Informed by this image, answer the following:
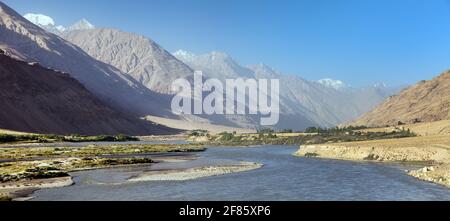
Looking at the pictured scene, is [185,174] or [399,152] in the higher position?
[399,152]

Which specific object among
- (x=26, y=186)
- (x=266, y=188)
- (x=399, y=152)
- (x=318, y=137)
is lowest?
(x=26, y=186)

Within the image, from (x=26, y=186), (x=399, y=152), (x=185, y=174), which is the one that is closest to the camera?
(x=26, y=186)

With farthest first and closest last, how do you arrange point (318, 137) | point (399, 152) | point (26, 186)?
1. point (318, 137)
2. point (399, 152)
3. point (26, 186)

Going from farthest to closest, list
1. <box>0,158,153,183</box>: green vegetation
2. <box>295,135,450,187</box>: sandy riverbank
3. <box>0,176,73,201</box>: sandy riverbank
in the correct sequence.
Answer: <box>295,135,450,187</box>: sandy riverbank
<box>0,158,153,183</box>: green vegetation
<box>0,176,73,201</box>: sandy riverbank

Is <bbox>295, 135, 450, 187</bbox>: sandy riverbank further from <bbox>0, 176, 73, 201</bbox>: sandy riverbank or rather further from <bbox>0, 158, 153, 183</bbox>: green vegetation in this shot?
<bbox>0, 176, 73, 201</bbox>: sandy riverbank

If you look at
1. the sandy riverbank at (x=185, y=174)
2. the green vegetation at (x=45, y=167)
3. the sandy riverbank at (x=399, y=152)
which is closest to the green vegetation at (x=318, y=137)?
the sandy riverbank at (x=399, y=152)

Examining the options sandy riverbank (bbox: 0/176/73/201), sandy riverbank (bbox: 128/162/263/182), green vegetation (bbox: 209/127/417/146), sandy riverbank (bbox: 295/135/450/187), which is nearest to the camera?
sandy riverbank (bbox: 0/176/73/201)

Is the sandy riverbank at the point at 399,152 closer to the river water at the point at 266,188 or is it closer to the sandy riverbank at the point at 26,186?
the river water at the point at 266,188

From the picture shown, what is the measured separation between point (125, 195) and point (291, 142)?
449 ft

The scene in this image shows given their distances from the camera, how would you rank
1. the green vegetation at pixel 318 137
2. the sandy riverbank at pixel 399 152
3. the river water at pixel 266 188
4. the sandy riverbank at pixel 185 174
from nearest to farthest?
1. the river water at pixel 266 188
2. the sandy riverbank at pixel 185 174
3. the sandy riverbank at pixel 399 152
4. the green vegetation at pixel 318 137

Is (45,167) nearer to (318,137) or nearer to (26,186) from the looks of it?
(26,186)

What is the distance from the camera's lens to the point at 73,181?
2146 inches

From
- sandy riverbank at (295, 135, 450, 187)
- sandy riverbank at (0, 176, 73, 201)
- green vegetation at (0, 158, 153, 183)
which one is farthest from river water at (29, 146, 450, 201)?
sandy riverbank at (295, 135, 450, 187)

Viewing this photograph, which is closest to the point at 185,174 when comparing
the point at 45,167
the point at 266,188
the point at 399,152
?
the point at 266,188
